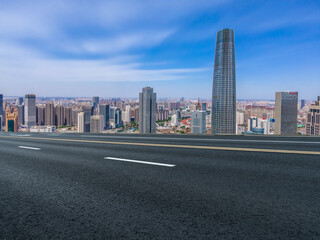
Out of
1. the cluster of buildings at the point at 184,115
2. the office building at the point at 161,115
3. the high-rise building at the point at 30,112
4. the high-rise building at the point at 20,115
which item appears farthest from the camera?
the office building at the point at 161,115

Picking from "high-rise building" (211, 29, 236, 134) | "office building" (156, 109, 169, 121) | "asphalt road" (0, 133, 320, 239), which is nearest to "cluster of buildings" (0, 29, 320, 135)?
"high-rise building" (211, 29, 236, 134)

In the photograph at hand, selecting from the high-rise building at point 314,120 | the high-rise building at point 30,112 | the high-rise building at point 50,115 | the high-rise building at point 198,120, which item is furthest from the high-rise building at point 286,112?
the high-rise building at point 30,112

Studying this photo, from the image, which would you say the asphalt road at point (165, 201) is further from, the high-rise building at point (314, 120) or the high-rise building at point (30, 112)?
the high-rise building at point (30, 112)

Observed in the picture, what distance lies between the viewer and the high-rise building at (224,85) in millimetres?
122625

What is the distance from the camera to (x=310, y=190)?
138 inches

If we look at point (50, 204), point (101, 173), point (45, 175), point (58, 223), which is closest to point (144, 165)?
point (101, 173)

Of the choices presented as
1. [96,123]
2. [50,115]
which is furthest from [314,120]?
[50,115]

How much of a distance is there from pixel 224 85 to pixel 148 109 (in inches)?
2700

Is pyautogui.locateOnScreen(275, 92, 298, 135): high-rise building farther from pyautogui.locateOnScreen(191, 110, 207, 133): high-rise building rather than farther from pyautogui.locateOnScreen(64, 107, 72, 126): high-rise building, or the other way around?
pyautogui.locateOnScreen(64, 107, 72, 126): high-rise building

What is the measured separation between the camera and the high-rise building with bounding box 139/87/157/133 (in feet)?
241

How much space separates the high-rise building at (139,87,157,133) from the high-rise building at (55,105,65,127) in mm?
46181

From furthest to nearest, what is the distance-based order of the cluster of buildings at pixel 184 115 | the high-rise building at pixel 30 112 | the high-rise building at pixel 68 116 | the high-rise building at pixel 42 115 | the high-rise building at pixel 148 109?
the high-rise building at pixel 30 112 < the high-rise building at pixel 42 115 < the high-rise building at pixel 68 116 < the high-rise building at pixel 148 109 < the cluster of buildings at pixel 184 115

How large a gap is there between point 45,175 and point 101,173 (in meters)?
1.28

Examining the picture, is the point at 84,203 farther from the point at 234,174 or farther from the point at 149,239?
the point at 234,174
